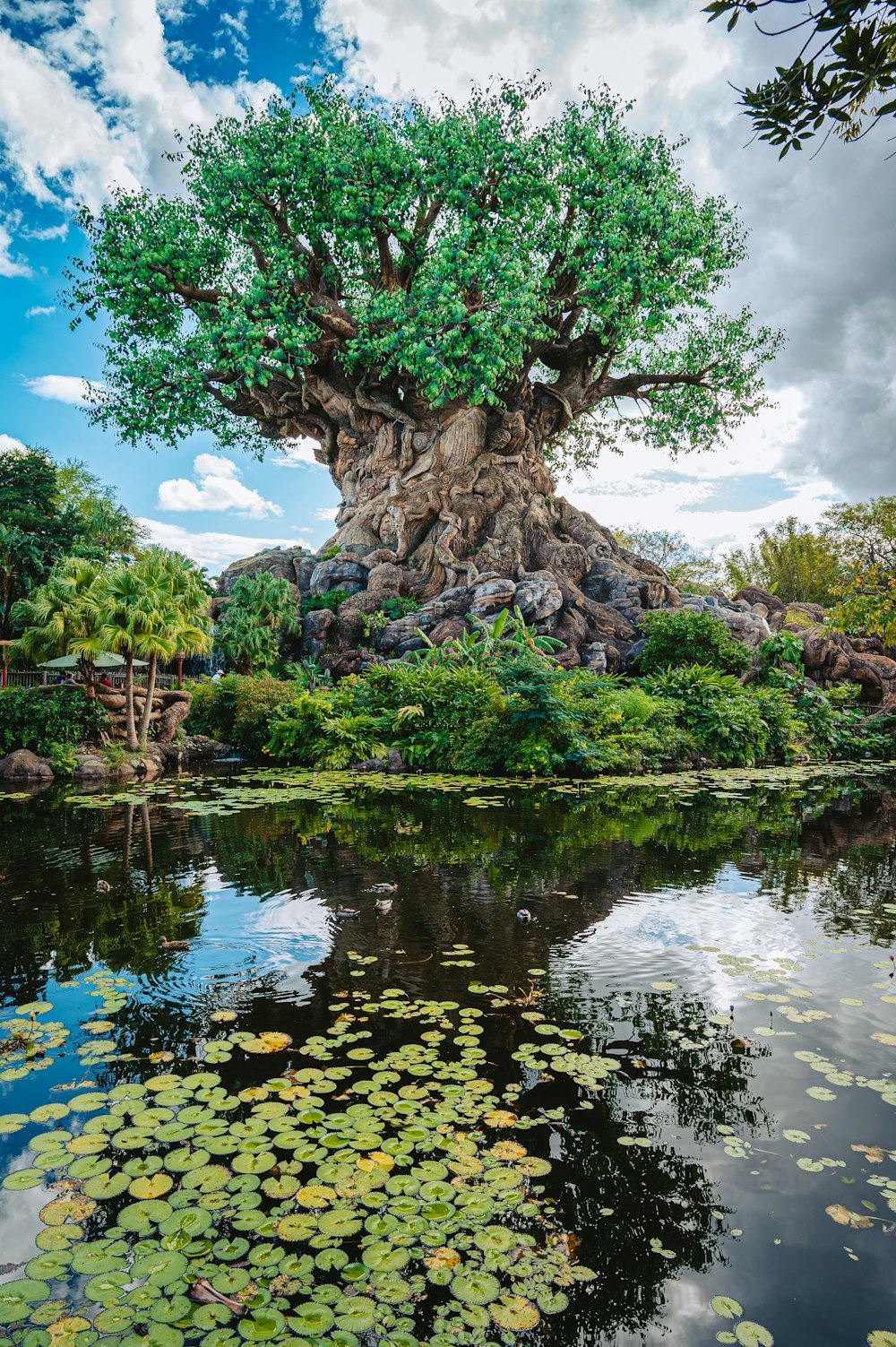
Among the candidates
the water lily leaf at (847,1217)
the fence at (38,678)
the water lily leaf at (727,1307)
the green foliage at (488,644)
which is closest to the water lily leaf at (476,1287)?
the water lily leaf at (727,1307)

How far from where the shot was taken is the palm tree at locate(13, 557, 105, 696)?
14859 mm

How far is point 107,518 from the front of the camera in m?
35.4

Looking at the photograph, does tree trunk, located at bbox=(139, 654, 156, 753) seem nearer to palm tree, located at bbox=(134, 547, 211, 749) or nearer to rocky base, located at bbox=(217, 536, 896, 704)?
palm tree, located at bbox=(134, 547, 211, 749)

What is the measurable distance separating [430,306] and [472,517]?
6234mm

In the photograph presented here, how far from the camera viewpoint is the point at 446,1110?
2.95 meters

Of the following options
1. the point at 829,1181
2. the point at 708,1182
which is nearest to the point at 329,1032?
the point at 708,1182

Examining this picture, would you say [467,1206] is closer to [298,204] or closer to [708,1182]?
[708,1182]

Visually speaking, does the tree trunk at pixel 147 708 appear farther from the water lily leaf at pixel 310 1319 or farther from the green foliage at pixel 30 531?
the water lily leaf at pixel 310 1319

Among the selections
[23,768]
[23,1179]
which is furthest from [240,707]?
[23,1179]

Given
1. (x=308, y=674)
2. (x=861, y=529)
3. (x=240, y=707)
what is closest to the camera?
(x=240, y=707)

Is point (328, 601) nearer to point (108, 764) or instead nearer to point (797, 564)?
point (108, 764)

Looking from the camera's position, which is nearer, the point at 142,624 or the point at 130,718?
the point at 142,624

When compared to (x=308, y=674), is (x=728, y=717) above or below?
below

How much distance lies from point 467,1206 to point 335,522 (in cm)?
2498
